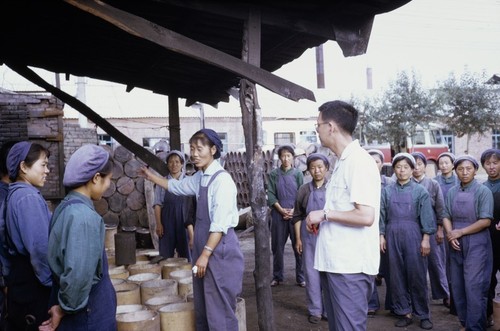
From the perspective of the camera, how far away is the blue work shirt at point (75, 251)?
7.04 ft

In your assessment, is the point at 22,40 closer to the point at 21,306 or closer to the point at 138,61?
the point at 138,61

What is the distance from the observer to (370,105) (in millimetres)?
23984

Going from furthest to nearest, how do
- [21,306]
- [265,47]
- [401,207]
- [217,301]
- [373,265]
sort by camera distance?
[265,47] < [401,207] < [217,301] < [21,306] < [373,265]

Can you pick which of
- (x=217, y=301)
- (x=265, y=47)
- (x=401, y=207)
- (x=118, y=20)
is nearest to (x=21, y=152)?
(x=118, y=20)

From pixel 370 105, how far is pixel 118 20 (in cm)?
2235

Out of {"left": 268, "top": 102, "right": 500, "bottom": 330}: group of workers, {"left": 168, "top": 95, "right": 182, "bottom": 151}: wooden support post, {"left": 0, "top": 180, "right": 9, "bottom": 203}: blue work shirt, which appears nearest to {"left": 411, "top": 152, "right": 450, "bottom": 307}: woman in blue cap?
{"left": 268, "top": 102, "right": 500, "bottom": 330}: group of workers

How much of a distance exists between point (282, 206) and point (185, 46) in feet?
12.8

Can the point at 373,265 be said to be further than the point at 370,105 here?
No

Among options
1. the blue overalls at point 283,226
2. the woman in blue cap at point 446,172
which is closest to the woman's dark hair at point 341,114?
the woman in blue cap at point 446,172

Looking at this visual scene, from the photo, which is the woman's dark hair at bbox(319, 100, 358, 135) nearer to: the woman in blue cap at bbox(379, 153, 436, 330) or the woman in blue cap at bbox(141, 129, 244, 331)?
the woman in blue cap at bbox(141, 129, 244, 331)

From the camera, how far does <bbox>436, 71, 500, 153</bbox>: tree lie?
21.5 meters

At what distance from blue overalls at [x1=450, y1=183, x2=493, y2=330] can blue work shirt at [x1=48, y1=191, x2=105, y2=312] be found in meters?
3.51

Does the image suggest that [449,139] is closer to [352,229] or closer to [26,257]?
[352,229]

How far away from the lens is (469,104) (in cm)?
2181
